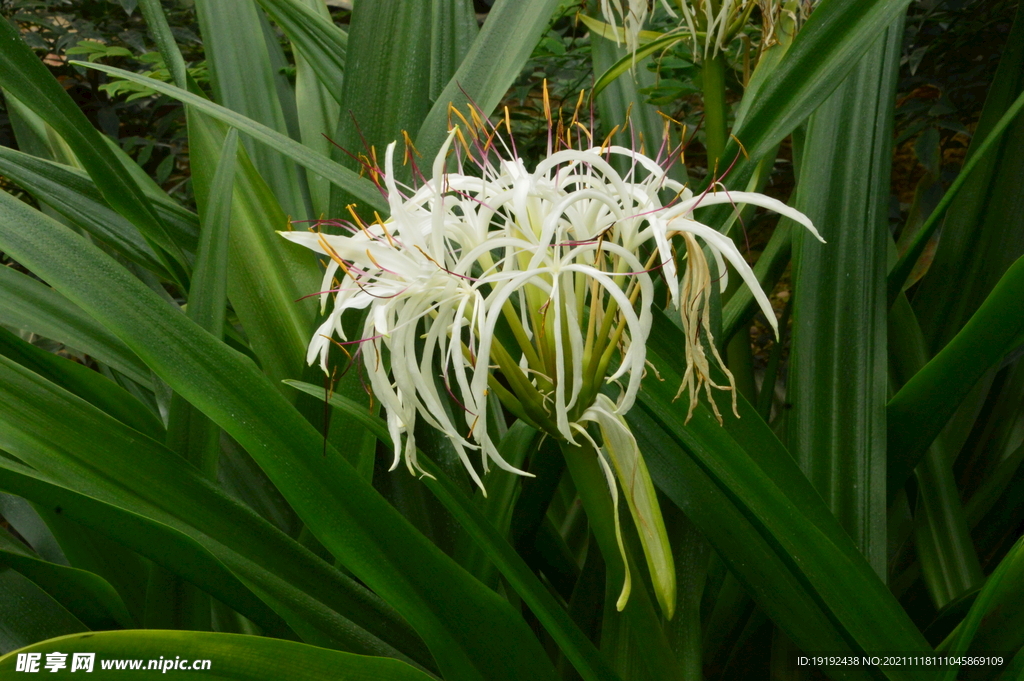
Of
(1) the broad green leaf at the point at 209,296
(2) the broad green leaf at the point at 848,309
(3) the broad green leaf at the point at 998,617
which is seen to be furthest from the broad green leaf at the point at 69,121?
(3) the broad green leaf at the point at 998,617

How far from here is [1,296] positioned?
0.74 m

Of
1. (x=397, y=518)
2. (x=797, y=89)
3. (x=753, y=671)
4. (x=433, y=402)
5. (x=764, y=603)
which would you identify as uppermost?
(x=797, y=89)

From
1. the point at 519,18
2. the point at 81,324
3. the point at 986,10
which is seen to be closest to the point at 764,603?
the point at 519,18

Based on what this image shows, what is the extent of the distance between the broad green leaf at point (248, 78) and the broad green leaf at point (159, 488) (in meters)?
0.48

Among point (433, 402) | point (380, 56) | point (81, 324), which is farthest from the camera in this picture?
point (81, 324)

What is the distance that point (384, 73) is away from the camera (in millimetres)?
681

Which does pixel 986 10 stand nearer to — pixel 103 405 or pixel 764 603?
pixel 764 603

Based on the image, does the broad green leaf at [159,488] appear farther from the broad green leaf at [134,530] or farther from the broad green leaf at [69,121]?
the broad green leaf at [69,121]

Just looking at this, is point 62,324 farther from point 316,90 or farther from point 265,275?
point 316,90

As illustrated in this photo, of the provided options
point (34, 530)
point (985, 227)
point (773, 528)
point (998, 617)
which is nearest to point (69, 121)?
point (34, 530)

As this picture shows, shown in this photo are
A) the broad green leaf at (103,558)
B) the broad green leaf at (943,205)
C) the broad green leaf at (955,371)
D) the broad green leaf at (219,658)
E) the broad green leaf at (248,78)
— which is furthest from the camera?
the broad green leaf at (248,78)

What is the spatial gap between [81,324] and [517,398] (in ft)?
1.93

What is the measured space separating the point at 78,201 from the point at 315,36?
1.10ft

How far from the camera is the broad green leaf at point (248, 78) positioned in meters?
0.98
